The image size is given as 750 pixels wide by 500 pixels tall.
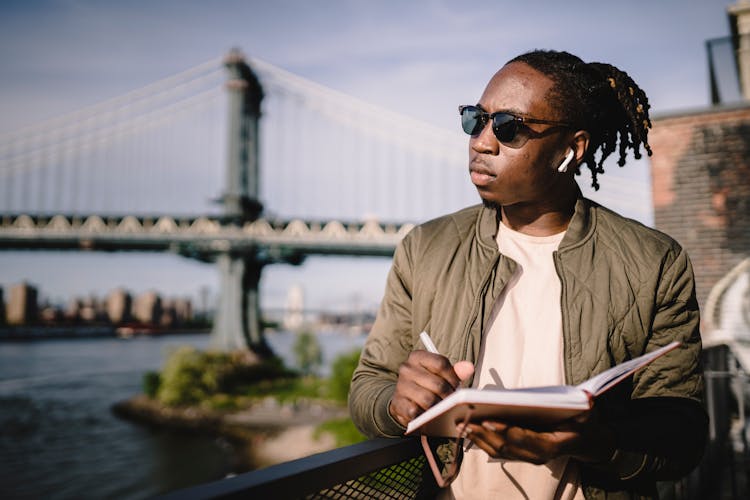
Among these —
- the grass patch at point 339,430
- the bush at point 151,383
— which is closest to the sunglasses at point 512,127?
the grass patch at point 339,430

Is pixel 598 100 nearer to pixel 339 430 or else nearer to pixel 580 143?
pixel 580 143

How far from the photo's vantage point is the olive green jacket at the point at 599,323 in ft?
3.46

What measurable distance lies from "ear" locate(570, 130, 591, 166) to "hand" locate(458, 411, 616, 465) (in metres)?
0.65

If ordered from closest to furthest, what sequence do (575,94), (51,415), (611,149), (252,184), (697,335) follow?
(697,335) < (575,94) < (611,149) < (252,184) < (51,415)

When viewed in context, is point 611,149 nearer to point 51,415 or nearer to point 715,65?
point 715,65

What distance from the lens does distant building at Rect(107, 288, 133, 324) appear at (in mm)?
72125

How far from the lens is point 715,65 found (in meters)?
6.88

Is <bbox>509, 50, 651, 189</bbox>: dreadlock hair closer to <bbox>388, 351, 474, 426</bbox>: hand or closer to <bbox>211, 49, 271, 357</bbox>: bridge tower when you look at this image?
<bbox>388, 351, 474, 426</bbox>: hand

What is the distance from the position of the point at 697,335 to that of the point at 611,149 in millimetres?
575

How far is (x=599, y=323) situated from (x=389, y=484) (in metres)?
0.57

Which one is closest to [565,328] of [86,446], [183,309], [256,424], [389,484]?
[389,484]

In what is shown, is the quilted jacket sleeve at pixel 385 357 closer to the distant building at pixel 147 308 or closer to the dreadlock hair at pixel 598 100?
the dreadlock hair at pixel 598 100

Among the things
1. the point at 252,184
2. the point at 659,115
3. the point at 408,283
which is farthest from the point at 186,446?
the point at 408,283

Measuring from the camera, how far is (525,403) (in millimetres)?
760
